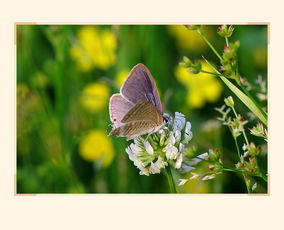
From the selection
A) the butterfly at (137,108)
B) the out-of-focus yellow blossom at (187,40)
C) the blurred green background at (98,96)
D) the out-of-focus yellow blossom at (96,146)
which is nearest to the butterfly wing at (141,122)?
the butterfly at (137,108)

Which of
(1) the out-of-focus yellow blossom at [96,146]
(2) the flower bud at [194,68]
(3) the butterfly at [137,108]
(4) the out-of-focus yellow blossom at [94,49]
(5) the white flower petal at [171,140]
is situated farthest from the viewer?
(4) the out-of-focus yellow blossom at [94,49]

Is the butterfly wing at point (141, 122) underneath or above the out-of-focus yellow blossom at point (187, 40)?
underneath

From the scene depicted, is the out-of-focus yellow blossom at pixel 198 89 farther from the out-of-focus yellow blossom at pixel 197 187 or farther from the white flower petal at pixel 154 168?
the white flower petal at pixel 154 168

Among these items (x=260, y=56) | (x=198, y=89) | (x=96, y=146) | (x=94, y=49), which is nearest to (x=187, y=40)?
(x=198, y=89)

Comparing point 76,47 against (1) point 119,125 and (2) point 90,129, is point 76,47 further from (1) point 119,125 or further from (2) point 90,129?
(1) point 119,125

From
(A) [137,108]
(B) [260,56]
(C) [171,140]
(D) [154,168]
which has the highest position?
(B) [260,56]

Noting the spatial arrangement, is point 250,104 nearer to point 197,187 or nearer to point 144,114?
point 144,114

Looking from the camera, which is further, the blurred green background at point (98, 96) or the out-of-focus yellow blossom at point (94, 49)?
the out-of-focus yellow blossom at point (94, 49)
